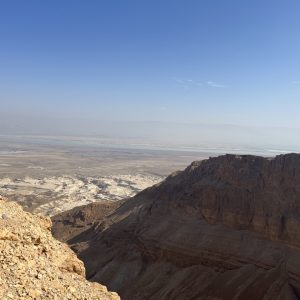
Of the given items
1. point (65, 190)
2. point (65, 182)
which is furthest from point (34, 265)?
point (65, 182)

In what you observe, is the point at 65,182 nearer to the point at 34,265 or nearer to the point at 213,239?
the point at 213,239

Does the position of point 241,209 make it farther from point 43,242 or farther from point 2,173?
point 2,173

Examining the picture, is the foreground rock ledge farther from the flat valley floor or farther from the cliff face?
the flat valley floor

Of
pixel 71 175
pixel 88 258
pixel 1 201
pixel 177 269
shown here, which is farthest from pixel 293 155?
pixel 71 175

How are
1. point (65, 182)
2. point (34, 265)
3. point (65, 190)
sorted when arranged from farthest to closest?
point (65, 182) → point (65, 190) → point (34, 265)

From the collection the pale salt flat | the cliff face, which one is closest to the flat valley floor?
the pale salt flat

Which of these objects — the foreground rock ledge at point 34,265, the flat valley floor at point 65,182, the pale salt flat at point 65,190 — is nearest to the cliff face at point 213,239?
the foreground rock ledge at point 34,265
